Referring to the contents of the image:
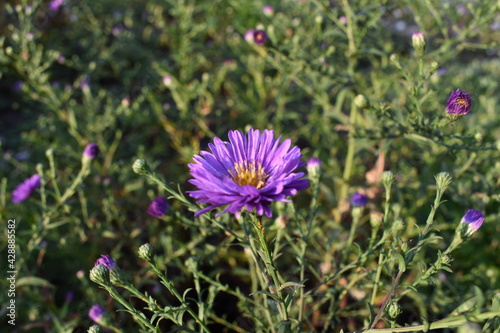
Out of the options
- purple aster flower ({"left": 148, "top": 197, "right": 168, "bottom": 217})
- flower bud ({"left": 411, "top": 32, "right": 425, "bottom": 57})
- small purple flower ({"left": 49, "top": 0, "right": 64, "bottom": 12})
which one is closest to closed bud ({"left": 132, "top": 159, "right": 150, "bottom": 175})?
purple aster flower ({"left": 148, "top": 197, "right": 168, "bottom": 217})

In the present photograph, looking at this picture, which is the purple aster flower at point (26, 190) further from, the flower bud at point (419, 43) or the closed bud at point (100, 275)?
the flower bud at point (419, 43)

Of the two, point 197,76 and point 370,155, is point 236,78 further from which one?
point 370,155

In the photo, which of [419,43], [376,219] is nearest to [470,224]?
[376,219]

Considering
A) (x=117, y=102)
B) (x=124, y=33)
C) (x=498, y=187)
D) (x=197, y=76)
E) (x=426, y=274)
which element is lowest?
(x=426, y=274)

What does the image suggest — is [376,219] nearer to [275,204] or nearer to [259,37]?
[275,204]

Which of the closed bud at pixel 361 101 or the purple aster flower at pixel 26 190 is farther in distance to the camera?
the purple aster flower at pixel 26 190

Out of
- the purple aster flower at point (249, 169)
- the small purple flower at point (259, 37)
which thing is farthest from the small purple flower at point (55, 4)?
the purple aster flower at point (249, 169)

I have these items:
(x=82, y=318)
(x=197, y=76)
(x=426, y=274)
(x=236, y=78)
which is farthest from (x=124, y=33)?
(x=426, y=274)
